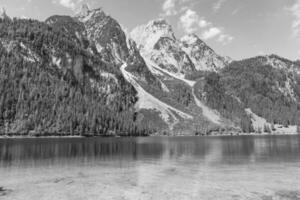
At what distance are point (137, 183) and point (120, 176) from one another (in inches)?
274

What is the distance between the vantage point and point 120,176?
47.5 metres

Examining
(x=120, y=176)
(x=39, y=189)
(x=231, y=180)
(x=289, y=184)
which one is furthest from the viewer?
(x=120, y=176)

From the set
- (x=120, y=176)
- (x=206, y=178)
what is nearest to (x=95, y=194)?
(x=120, y=176)

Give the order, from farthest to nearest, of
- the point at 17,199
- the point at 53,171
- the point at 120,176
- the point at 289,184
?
1. the point at 53,171
2. the point at 120,176
3. the point at 289,184
4. the point at 17,199

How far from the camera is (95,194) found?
34.2m

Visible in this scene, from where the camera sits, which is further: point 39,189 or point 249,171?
point 249,171

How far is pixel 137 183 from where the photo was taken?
41219 mm

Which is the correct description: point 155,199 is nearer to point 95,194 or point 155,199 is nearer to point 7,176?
point 95,194

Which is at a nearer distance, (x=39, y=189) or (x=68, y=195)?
(x=68, y=195)

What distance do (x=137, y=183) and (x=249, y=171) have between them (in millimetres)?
22674

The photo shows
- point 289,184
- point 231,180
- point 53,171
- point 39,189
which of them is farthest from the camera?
point 53,171

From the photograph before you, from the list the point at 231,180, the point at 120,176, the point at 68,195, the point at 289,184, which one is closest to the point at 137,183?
the point at 120,176

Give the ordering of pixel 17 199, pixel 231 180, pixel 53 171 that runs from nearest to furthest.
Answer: pixel 17 199 < pixel 231 180 < pixel 53 171

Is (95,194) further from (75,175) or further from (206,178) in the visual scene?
(206,178)
